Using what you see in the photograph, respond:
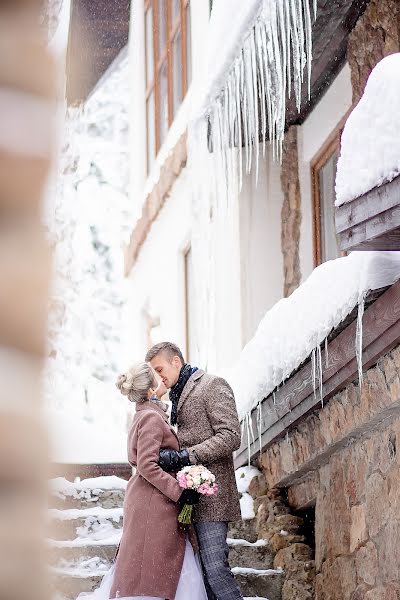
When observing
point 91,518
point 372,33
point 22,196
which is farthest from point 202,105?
point 22,196

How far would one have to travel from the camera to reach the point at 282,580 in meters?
6.18

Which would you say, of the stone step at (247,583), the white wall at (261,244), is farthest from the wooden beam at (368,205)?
the white wall at (261,244)

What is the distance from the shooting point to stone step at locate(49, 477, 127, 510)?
7.39 meters

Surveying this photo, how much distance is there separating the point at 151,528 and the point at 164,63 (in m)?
7.84

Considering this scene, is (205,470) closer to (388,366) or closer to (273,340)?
(388,366)

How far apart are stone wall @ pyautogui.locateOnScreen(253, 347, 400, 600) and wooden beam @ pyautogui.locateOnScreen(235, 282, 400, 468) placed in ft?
0.24

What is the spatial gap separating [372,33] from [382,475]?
111 inches

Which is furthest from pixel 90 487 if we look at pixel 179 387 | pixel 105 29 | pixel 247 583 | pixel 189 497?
pixel 105 29

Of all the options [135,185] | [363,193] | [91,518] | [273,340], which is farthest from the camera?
[135,185]

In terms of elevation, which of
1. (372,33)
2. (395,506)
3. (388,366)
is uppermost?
(372,33)

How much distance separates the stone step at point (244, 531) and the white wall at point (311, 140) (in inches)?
80.9

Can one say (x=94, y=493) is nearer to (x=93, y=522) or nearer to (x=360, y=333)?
(x=93, y=522)

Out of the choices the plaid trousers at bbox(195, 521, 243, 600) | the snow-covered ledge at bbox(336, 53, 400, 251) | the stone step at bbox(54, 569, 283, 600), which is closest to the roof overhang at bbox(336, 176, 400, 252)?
the snow-covered ledge at bbox(336, 53, 400, 251)

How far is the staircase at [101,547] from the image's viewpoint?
6.01 metres
